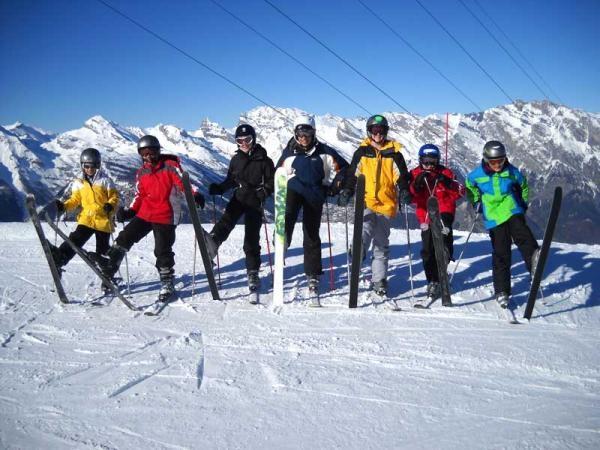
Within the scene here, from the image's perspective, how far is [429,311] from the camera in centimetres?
528

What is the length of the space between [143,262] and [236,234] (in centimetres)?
296

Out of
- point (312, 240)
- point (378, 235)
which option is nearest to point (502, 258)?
point (378, 235)

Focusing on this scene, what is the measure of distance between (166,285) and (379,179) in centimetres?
313

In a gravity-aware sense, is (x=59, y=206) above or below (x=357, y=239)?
above

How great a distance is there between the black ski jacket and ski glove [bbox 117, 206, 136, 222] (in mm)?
1275

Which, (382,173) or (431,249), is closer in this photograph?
(382,173)

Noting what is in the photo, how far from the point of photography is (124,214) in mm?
5805

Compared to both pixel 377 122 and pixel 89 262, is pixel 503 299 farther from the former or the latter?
pixel 89 262

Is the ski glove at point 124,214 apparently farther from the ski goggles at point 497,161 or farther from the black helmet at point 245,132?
the ski goggles at point 497,161

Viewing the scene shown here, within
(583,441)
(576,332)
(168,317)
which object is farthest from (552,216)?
(168,317)

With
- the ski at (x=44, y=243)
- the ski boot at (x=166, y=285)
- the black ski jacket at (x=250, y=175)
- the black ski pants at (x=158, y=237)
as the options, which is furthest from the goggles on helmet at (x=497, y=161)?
the ski at (x=44, y=243)

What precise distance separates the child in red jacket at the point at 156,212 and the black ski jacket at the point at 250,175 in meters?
0.56

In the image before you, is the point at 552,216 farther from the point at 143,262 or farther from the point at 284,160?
the point at 143,262

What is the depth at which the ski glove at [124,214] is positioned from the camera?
18.8 ft
